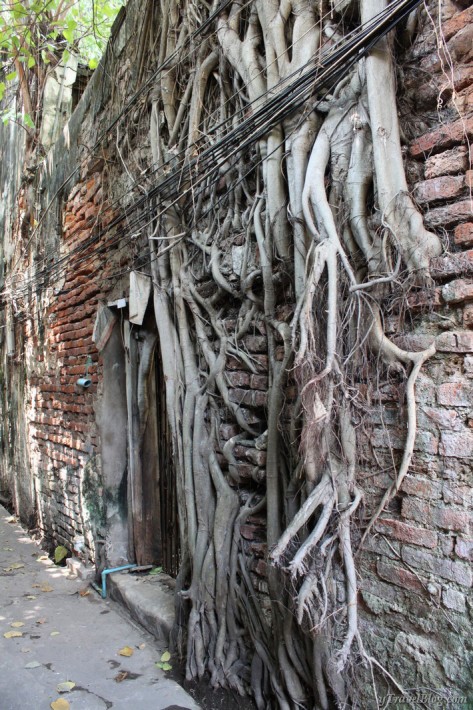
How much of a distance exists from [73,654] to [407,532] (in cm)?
230

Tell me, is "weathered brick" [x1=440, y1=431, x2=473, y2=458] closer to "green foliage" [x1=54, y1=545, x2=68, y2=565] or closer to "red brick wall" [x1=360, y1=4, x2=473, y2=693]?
"red brick wall" [x1=360, y1=4, x2=473, y2=693]

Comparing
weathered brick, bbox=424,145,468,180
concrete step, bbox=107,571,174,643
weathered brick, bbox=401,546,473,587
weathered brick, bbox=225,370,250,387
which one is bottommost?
concrete step, bbox=107,571,174,643

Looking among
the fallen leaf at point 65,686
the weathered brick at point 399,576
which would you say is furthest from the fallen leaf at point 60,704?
the weathered brick at point 399,576

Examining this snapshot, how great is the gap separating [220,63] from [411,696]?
3109mm

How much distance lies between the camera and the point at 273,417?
2.42 meters

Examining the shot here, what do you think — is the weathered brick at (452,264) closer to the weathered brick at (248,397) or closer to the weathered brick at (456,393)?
the weathered brick at (456,393)

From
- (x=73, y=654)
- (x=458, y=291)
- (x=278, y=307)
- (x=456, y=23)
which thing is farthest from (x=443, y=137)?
(x=73, y=654)

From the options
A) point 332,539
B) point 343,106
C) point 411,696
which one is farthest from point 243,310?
point 411,696

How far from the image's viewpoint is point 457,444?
179cm

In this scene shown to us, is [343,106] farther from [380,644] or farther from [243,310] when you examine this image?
[380,644]

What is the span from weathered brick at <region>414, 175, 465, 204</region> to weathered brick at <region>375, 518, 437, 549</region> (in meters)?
1.17

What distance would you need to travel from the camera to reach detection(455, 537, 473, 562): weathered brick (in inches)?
69.0

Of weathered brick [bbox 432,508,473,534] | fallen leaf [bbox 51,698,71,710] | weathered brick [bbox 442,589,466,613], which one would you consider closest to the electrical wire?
weathered brick [bbox 432,508,473,534]

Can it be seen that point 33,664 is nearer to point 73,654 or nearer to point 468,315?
point 73,654
